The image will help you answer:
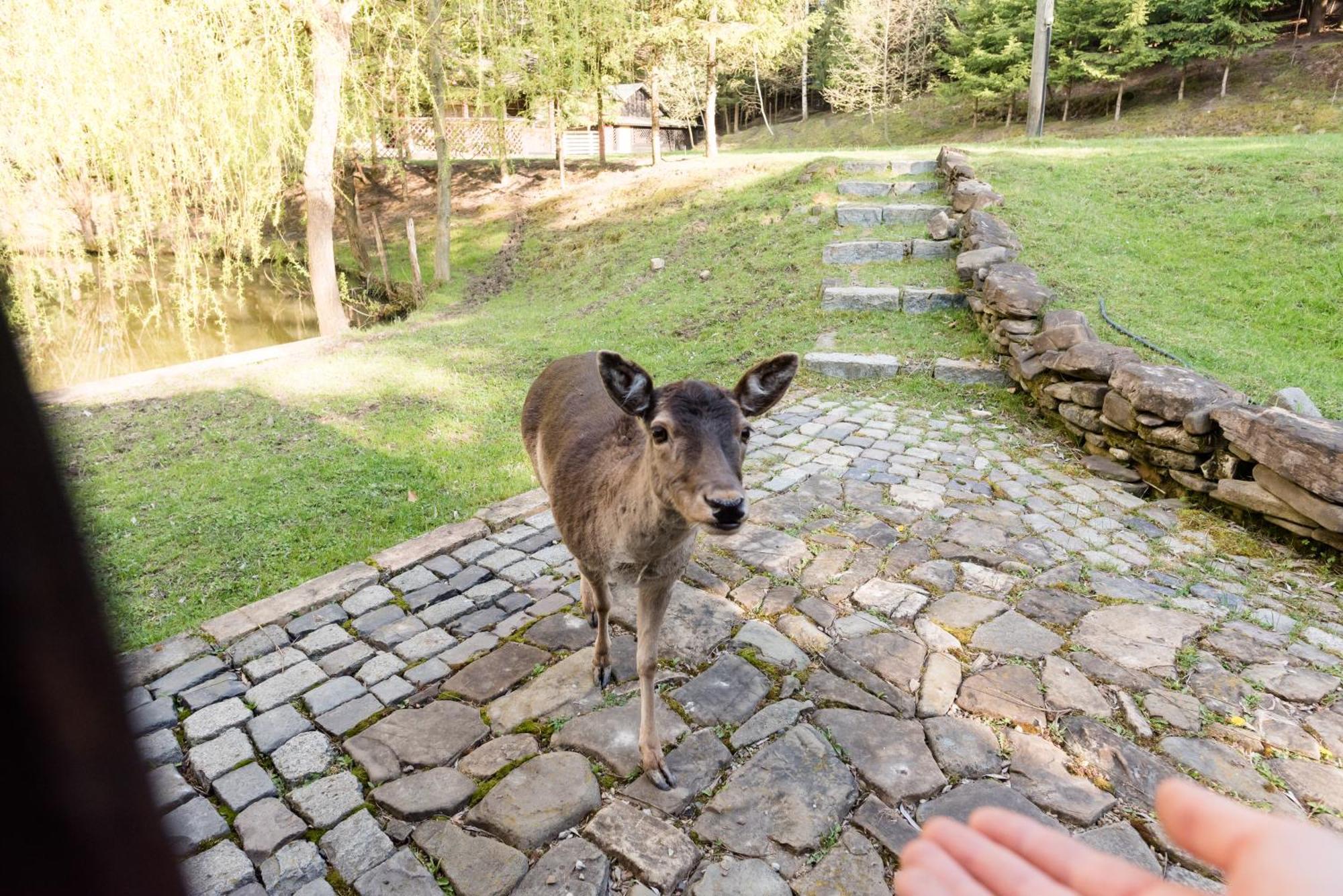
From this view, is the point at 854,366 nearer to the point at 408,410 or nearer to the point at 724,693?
the point at 408,410

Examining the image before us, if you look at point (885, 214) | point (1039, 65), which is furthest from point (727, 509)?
point (1039, 65)

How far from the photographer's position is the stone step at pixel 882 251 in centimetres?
1122

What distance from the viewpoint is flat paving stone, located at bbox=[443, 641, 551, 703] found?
360 cm

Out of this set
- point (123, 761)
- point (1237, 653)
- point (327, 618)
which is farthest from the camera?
point (327, 618)

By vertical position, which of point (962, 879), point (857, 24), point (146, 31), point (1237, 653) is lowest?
point (1237, 653)

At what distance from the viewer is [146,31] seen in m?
8.30

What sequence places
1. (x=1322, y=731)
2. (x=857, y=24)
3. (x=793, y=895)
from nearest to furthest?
(x=793, y=895) → (x=1322, y=731) → (x=857, y=24)

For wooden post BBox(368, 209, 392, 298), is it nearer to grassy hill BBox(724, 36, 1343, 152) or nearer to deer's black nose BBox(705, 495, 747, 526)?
deer's black nose BBox(705, 495, 747, 526)

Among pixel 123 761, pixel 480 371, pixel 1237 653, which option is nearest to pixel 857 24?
pixel 480 371

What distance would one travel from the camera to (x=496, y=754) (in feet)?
10.3

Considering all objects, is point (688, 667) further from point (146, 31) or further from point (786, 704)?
point (146, 31)

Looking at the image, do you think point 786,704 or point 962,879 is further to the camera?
point 786,704

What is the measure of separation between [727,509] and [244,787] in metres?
2.45

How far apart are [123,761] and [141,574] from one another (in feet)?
15.2
